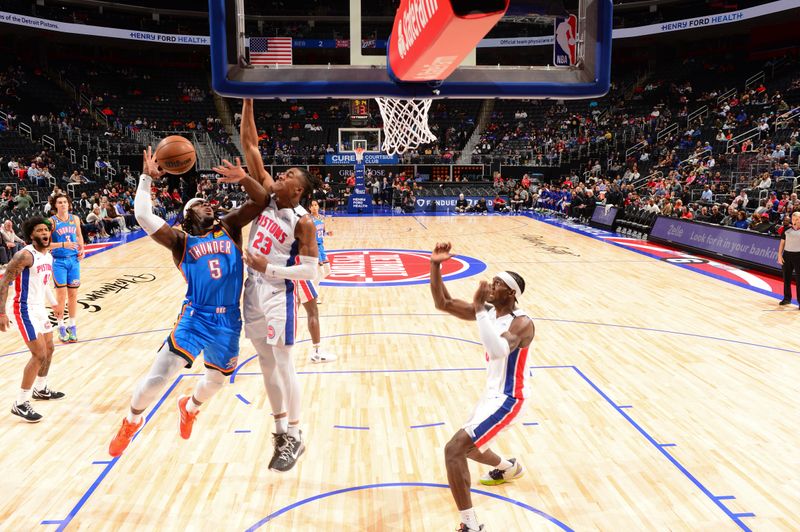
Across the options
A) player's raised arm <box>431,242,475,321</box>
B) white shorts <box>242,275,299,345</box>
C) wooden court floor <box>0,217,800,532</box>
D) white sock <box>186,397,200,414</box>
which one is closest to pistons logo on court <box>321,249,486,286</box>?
wooden court floor <box>0,217,800,532</box>

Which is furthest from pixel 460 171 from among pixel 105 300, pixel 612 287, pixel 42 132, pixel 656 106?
pixel 105 300

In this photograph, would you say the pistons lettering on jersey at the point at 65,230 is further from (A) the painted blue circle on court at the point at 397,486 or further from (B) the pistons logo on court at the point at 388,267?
(A) the painted blue circle on court at the point at 397,486

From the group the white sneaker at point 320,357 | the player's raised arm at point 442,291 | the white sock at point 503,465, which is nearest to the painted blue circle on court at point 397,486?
the white sock at point 503,465

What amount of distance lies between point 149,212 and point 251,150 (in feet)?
2.66

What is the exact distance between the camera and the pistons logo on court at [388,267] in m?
11.9

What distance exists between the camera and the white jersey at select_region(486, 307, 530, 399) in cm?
384

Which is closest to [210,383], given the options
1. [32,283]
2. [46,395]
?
[32,283]

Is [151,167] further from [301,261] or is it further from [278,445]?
[278,445]

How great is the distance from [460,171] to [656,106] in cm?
1028

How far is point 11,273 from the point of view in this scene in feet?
17.1

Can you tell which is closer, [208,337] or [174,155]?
[208,337]

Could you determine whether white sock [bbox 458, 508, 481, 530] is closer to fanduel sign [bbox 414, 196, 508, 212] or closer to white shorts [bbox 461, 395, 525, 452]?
white shorts [bbox 461, 395, 525, 452]

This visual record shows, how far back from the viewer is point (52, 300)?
20.6ft

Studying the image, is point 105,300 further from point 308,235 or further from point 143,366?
point 308,235
